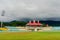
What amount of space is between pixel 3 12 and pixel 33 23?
6.17 meters

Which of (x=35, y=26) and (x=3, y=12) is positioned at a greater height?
(x=3, y=12)

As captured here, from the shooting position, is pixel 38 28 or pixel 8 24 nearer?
pixel 38 28

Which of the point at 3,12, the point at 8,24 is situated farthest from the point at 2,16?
the point at 8,24

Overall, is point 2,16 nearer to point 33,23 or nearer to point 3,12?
point 3,12

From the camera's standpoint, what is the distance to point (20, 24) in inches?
1874

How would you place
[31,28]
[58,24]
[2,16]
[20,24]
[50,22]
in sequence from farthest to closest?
[58,24] < [50,22] < [20,24] < [2,16] < [31,28]

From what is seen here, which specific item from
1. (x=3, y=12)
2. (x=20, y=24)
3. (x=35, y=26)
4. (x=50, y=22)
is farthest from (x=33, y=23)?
(x=50, y=22)

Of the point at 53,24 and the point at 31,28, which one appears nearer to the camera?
the point at 31,28

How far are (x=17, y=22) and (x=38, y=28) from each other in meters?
14.0

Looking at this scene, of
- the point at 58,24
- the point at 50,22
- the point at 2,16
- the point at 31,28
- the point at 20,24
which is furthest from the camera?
the point at 58,24

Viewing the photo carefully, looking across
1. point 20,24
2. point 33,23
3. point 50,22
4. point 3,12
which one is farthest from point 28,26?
point 50,22

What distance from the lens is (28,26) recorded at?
37.1 m

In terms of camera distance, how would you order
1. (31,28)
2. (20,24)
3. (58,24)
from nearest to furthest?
(31,28) → (20,24) → (58,24)

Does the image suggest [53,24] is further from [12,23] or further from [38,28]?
[38,28]
